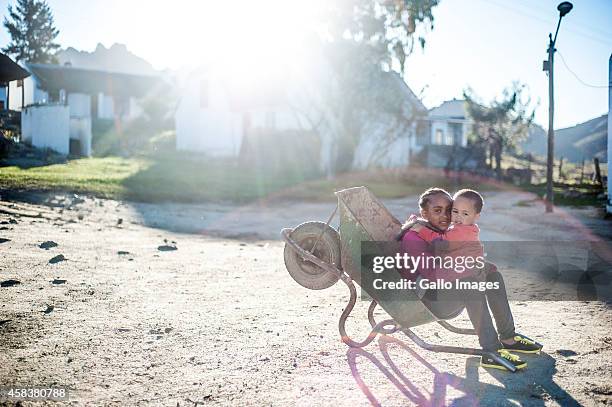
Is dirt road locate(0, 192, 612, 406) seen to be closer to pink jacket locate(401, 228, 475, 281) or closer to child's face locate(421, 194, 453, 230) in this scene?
pink jacket locate(401, 228, 475, 281)

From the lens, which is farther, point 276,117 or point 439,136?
point 439,136

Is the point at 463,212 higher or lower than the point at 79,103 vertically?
lower

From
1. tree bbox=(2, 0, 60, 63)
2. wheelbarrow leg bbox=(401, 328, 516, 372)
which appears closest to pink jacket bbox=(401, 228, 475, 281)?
wheelbarrow leg bbox=(401, 328, 516, 372)

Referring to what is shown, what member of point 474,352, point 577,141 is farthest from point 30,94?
point 577,141

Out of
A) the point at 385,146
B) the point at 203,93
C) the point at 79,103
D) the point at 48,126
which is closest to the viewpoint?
the point at 48,126

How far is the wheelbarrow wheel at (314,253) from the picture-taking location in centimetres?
447

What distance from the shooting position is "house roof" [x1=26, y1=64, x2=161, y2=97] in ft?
141

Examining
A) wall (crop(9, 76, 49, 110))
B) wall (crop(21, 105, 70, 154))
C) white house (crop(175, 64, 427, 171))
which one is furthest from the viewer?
wall (crop(9, 76, 49, 110))

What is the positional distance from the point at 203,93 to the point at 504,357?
33.2 meters

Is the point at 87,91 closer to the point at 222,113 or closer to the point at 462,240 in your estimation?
the point at 222,113

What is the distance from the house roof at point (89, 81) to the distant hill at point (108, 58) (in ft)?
177

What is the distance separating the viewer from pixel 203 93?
115ft

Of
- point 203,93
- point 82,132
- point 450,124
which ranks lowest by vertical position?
point 82,132

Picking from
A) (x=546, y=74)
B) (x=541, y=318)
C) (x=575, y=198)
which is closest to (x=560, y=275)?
(x=541, y=318)
